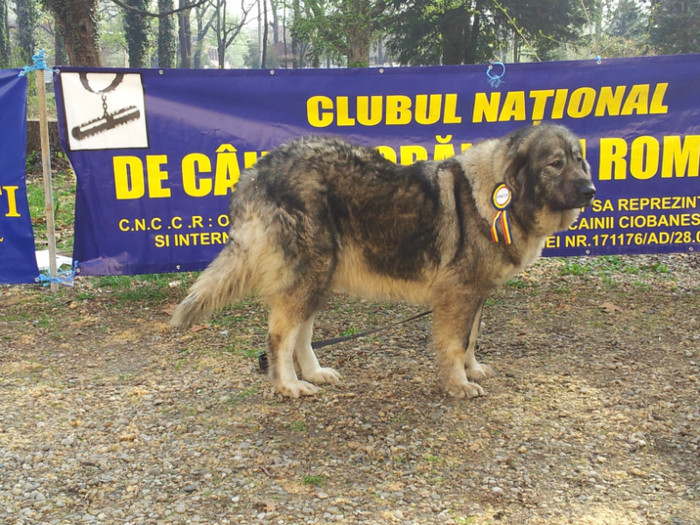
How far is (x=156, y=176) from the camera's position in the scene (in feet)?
19.4

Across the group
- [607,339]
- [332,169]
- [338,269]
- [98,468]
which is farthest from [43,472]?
[607,339]

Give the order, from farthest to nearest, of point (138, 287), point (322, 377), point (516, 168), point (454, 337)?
point (138, 287), point (322, 377), point (454, 337), point (516, 168)

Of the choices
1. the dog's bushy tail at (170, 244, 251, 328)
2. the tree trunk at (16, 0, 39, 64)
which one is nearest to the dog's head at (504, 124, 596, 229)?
the dog's bushy tail at (170, 244, 251, 328)

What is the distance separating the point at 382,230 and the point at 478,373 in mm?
1297

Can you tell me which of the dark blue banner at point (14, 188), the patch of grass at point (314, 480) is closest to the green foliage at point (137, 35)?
the dark blue banner at point (14, 188)

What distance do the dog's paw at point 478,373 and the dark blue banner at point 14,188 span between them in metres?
4.32

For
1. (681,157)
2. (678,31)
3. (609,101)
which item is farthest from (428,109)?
(678,31)

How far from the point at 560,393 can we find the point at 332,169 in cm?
220

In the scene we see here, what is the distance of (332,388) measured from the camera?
438 cm

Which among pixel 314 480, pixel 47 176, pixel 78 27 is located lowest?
pixel 314 480

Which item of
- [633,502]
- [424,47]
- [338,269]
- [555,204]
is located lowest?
[633,502]

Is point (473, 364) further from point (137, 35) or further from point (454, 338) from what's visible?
point (137, 35)

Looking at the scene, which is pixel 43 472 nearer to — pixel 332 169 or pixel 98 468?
pixel 98 468

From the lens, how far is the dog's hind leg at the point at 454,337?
4102 mm
